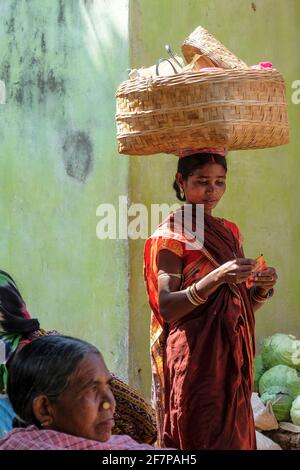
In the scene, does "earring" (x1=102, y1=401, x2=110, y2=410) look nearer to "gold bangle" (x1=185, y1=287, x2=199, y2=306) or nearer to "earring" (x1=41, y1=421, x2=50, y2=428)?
"earring" (x1=41, y1=421, x2=50, y2=428)

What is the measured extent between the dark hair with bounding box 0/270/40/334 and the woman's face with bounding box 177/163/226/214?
0.94m

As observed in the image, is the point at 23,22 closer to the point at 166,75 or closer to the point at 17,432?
the point at 166,75

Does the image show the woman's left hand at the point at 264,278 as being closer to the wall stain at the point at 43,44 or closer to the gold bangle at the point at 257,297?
the gold bangle at the point at 257,297

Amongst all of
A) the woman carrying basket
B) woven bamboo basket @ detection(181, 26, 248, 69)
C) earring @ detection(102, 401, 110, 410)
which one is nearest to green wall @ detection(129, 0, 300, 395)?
woven bamboo basket @ detection(181, 26, 248, 69)

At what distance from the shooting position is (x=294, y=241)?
714cm

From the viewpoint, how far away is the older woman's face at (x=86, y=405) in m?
3.04

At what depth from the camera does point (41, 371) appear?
9.87ft

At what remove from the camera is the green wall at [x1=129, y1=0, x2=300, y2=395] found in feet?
20.4

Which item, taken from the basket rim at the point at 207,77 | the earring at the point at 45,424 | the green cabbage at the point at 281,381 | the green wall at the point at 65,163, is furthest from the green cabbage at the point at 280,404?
the earring at the point at 45,424

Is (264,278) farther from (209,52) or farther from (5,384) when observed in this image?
(5,384)

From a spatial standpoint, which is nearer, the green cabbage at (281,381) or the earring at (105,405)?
the earring at (105,405)

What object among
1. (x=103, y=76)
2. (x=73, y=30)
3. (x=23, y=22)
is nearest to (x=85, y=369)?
(x=103, y=76)

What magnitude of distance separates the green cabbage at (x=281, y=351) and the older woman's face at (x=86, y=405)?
144 inches

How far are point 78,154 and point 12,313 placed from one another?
2823 millimetres
